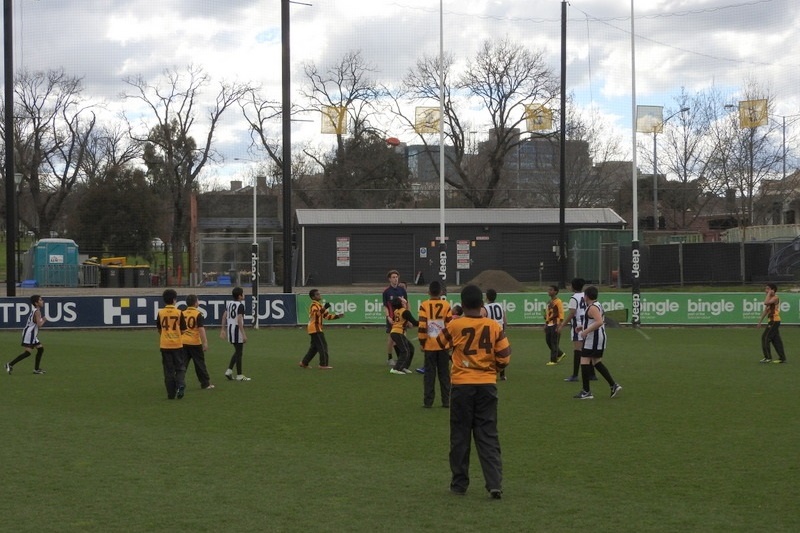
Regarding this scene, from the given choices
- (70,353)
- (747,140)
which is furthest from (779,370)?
(747,140)

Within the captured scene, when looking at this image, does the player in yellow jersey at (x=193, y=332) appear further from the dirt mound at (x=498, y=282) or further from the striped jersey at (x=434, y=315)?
the dirt mound at (x=498, y=282)

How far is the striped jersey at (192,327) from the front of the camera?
51.3 ft

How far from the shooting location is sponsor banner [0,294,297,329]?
30.6 m

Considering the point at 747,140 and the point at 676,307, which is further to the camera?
the point at 747,140

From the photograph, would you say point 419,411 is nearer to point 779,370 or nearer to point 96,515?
point 96,515

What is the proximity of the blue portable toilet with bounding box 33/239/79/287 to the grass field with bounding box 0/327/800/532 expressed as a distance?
34.1 meters

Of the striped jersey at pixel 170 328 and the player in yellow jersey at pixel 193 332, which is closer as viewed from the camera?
the striped jersey at pixel 170 328

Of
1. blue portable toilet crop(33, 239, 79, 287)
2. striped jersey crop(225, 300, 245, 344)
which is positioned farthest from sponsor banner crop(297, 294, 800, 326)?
blue portable toilet crop(33, 239, 79, 287)

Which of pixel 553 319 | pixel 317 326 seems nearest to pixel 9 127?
pixel 317 326

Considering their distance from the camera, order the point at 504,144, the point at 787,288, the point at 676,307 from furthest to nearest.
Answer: the point at 504,144, the point at 787,288, the point at 676,307

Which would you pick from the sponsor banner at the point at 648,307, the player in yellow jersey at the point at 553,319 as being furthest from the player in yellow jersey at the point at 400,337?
the sponsor banner at the point at 648,307

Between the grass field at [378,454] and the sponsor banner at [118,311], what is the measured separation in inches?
461

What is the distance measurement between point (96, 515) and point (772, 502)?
5.64m

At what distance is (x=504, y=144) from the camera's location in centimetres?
5719
